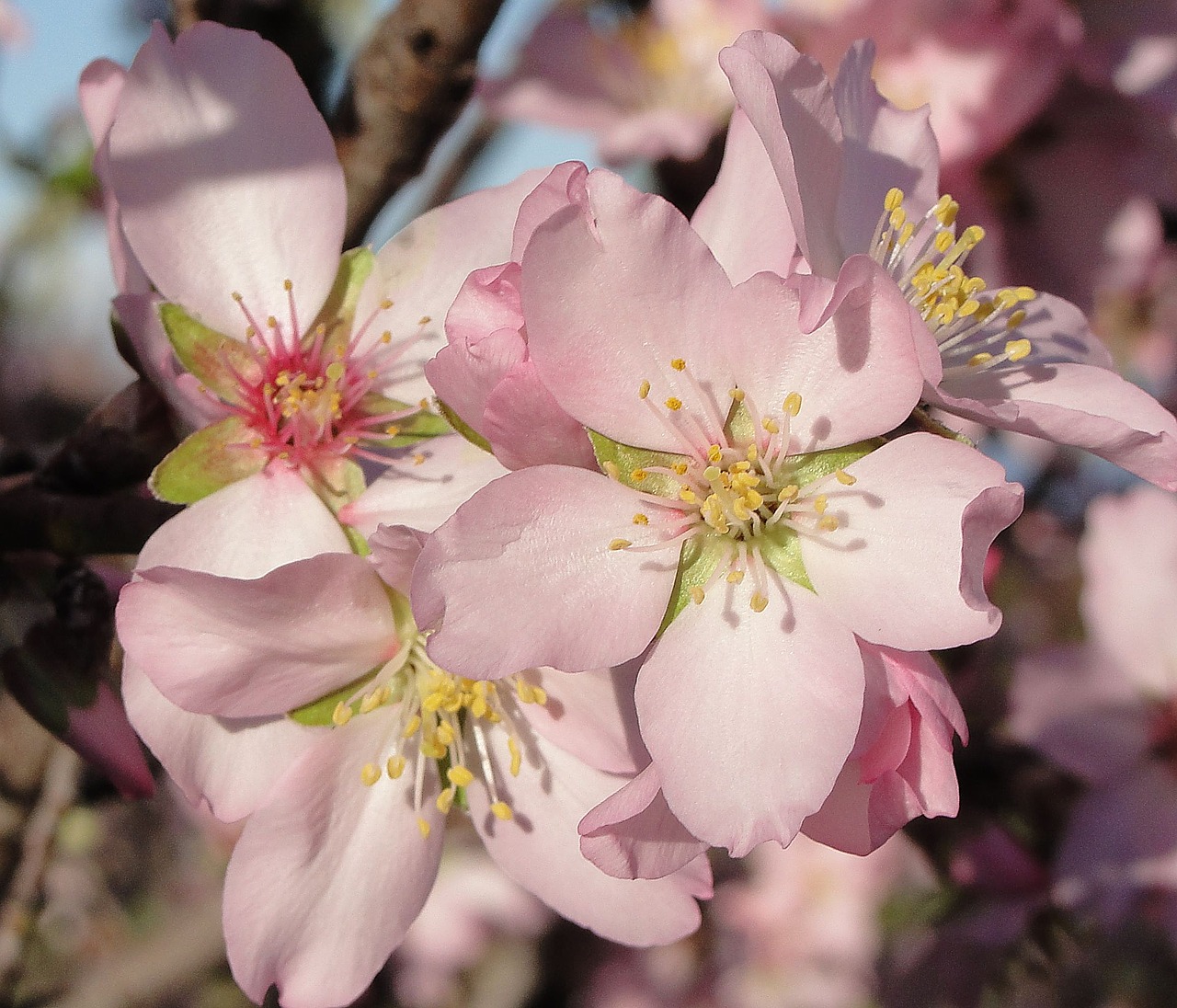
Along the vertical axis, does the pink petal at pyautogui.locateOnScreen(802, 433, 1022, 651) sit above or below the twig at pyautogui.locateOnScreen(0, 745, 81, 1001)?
above

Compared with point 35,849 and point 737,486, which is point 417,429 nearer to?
point 737,486

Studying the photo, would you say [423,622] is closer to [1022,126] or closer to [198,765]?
[198,765]

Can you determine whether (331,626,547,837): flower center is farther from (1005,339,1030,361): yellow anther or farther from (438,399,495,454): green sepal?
(1005,339,1030,361): yellow anther

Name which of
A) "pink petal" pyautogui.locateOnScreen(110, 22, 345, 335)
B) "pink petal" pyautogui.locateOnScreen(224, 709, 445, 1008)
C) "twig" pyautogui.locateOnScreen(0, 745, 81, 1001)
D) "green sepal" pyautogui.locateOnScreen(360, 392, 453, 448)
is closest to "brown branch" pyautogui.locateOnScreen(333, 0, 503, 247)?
"pink petal" pyautogui.locateOnScreen(110, 22, 345, 335)

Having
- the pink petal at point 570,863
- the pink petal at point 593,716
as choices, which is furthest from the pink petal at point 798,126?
the pink petal at point 570,863

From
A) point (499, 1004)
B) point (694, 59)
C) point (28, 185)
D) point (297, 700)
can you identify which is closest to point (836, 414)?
point (297, 700)

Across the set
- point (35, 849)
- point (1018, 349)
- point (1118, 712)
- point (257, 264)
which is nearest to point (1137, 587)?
point (1118, 712)

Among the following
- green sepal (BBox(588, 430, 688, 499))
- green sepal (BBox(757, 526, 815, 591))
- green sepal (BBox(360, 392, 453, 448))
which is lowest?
green sepal (BBox(757, 526, 815, 591))
